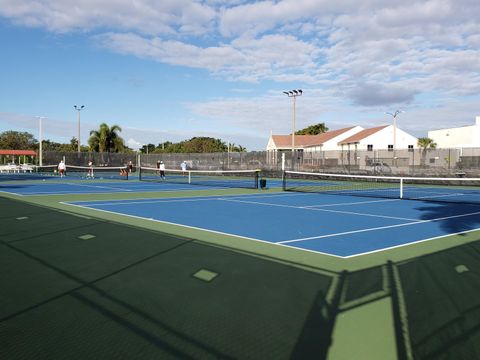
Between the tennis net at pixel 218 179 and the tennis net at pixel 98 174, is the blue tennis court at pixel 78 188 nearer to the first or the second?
the tennis net at pixel 218 179

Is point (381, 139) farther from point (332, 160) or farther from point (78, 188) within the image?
point (78, 188)

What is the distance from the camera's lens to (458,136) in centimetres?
6881

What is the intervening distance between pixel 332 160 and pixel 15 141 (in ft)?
270

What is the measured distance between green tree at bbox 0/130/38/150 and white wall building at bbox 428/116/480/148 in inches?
3457

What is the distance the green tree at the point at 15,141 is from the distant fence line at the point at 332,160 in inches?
2099

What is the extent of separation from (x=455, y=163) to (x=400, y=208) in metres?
19.9

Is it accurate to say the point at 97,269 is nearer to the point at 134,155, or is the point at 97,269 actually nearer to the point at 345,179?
the point at 345,179

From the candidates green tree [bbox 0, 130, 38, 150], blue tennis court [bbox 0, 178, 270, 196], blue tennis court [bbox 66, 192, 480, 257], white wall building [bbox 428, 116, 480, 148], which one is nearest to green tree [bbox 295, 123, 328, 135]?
white wall building [bbox 428, 116, 480, 148]

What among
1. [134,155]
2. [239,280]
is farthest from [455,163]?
[134,155]

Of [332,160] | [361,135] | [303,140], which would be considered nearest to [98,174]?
[332,160]

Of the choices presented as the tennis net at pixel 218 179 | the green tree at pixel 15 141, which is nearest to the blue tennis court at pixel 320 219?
the tennis net at pixel 218 179

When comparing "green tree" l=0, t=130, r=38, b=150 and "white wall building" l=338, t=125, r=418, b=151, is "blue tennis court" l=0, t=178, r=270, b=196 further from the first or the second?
"green tree" l=0, t=130, r=38, b=150

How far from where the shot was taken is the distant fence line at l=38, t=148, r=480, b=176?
30078 mm

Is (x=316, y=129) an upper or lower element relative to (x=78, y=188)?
upper
